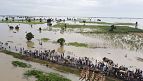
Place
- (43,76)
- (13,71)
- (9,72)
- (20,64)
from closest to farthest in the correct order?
1. (43,76)
2. (9,72)
3. (13,71)
4. (20,64)

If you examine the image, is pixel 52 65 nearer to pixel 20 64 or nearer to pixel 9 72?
pixel 20 64

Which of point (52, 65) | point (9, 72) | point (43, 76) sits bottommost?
point (9, 72)

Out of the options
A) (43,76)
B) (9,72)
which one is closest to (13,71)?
(9,72)

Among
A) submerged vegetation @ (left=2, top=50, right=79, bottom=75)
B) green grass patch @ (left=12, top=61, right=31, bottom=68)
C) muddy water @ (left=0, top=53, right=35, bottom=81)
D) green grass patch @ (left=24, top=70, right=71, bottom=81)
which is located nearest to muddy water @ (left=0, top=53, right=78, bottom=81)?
muddy water @ (left=0, top=53, right=35, bottom=81)

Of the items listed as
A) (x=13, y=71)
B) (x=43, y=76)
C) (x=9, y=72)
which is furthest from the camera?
(x=13, y=71)

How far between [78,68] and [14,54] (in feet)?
53.7

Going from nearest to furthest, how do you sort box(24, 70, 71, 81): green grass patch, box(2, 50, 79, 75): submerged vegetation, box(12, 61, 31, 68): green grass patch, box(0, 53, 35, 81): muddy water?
box(24, 70, 71, 81): green grass patch < box(0, 53, 35, 81): muddy water < box(2, 50, 79, 75): submerged vegetation < box(12, 61, 31, 68): green grass patch

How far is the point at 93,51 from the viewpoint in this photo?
62.1 meters

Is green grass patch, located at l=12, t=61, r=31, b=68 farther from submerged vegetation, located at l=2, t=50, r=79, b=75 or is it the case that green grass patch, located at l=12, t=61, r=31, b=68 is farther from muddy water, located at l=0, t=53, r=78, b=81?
submerged vegetation, located at l=2, t=50, r=79, b=75

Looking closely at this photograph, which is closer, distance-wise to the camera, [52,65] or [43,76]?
[43,76]

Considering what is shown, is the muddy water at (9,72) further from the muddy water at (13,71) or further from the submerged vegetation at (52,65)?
the submerged vegetation at (52,65)

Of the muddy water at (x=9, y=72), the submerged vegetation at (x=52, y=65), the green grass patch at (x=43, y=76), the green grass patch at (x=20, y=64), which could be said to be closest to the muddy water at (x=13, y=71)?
the muddy water at (x=9, y=72)

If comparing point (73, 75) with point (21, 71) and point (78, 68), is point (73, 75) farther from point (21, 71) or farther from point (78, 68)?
point (21, 71)

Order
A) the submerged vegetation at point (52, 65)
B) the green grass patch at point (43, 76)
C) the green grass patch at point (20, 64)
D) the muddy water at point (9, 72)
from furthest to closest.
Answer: the green grass patch at point (20, 64) → the submerged vegetation at point (52, 65) → the muddy water at point (9, 72) → the green grass patch at point (43, 76)
